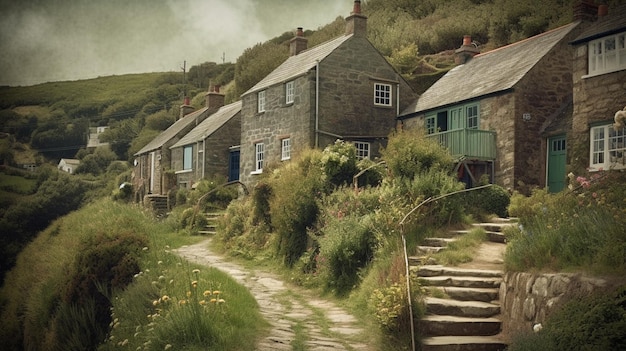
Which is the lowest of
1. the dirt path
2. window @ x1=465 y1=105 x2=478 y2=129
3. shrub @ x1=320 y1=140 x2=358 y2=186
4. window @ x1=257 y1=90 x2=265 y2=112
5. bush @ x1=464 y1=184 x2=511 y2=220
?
the dirt path

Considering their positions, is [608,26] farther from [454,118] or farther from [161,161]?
[161,161]

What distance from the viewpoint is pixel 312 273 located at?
12227mm

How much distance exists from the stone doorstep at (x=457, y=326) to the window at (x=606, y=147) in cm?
741

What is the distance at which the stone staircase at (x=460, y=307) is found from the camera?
7.05 meters

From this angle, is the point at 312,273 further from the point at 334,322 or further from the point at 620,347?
the point at 620,347

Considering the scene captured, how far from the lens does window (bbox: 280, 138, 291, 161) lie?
68.3ft

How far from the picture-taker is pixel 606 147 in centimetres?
1366

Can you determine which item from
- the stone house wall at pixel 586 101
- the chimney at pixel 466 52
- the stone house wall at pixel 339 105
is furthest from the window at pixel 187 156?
the stone house wall at pixel 586 101

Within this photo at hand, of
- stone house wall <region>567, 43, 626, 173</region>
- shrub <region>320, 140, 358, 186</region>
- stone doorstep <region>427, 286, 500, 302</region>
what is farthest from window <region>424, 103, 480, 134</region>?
Result: stone doorstep <region>427, 286, 500, 302</region>

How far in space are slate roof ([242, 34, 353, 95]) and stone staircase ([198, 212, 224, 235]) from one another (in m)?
5.43

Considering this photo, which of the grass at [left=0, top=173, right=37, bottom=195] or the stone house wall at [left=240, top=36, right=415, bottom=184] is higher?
the stone house wall at [left=240, top=36, right=415, bottom=184]

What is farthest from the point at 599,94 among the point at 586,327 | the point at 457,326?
the point at 586,327

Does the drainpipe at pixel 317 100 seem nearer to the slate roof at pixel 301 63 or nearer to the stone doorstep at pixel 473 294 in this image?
the slate roof at pixel 301 63

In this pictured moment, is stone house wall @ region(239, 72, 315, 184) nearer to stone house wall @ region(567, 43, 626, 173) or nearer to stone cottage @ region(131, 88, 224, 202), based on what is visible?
stone house wall @ region(567, 43, 626, 173)
